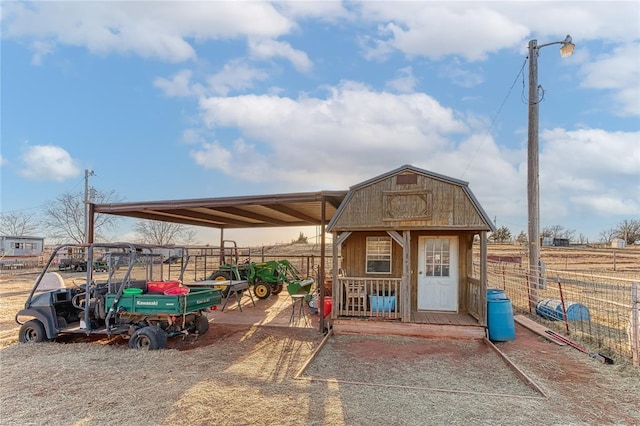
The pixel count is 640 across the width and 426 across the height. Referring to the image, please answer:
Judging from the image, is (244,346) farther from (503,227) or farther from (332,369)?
(503,227)

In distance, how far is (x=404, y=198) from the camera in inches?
291

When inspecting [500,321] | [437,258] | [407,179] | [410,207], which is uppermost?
[407,179]

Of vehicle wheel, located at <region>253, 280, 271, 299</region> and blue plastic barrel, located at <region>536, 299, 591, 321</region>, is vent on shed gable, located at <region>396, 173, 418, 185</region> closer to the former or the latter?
blue plastic barrel, located at <region>536, 299, 591, 321</region>

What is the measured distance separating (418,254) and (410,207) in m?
1.62

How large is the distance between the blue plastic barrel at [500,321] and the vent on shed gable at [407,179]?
8.94ft

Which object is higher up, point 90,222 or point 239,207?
point 239,207

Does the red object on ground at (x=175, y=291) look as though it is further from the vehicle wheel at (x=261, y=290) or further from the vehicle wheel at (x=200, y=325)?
the vehicle wheel at (x=261, y=290)

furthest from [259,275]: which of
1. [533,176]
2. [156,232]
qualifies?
[156,232]

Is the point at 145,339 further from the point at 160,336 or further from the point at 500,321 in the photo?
the point at 500,321

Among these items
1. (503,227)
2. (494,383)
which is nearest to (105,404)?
(494,383)

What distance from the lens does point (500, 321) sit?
697cm

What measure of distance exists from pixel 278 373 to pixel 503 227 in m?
43.5

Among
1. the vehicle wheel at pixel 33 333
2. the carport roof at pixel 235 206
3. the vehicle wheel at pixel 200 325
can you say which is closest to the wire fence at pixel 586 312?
the carport roof at pixel 235 206

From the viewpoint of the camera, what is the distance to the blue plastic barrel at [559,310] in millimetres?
7871
